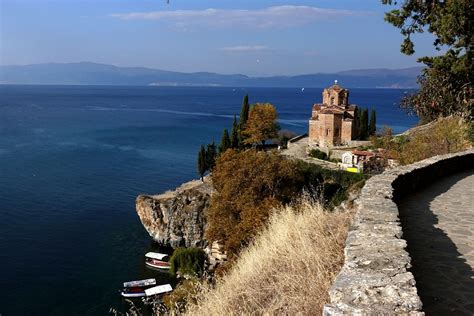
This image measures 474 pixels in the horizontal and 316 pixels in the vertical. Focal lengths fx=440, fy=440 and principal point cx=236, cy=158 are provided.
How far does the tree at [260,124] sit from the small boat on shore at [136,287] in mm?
26590

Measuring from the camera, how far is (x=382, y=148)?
126 ft

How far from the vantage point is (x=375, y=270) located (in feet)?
12.2

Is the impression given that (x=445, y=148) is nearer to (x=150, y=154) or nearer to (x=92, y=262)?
(x=92, y=262)

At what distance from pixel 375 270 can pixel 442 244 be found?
112 inches

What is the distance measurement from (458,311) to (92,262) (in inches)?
1137

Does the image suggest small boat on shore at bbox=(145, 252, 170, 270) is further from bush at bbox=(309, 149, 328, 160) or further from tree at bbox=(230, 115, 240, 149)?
tree at bbox=(230, 115, 240, 149)

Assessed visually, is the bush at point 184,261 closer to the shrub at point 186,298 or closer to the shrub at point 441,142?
the shrub at point 441,142

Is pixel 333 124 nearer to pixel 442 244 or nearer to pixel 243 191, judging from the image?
pixel 243 191

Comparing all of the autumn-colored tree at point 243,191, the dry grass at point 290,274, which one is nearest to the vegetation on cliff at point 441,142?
the autumn-colored tree at point 243,191

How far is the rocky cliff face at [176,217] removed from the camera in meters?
34.7

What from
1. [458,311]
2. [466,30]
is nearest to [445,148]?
[466,30]

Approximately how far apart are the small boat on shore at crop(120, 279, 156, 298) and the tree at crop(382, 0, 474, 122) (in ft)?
58.0

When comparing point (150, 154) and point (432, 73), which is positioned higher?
point (432, 73)

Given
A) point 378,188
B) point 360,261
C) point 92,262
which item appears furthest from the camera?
point 92,262
